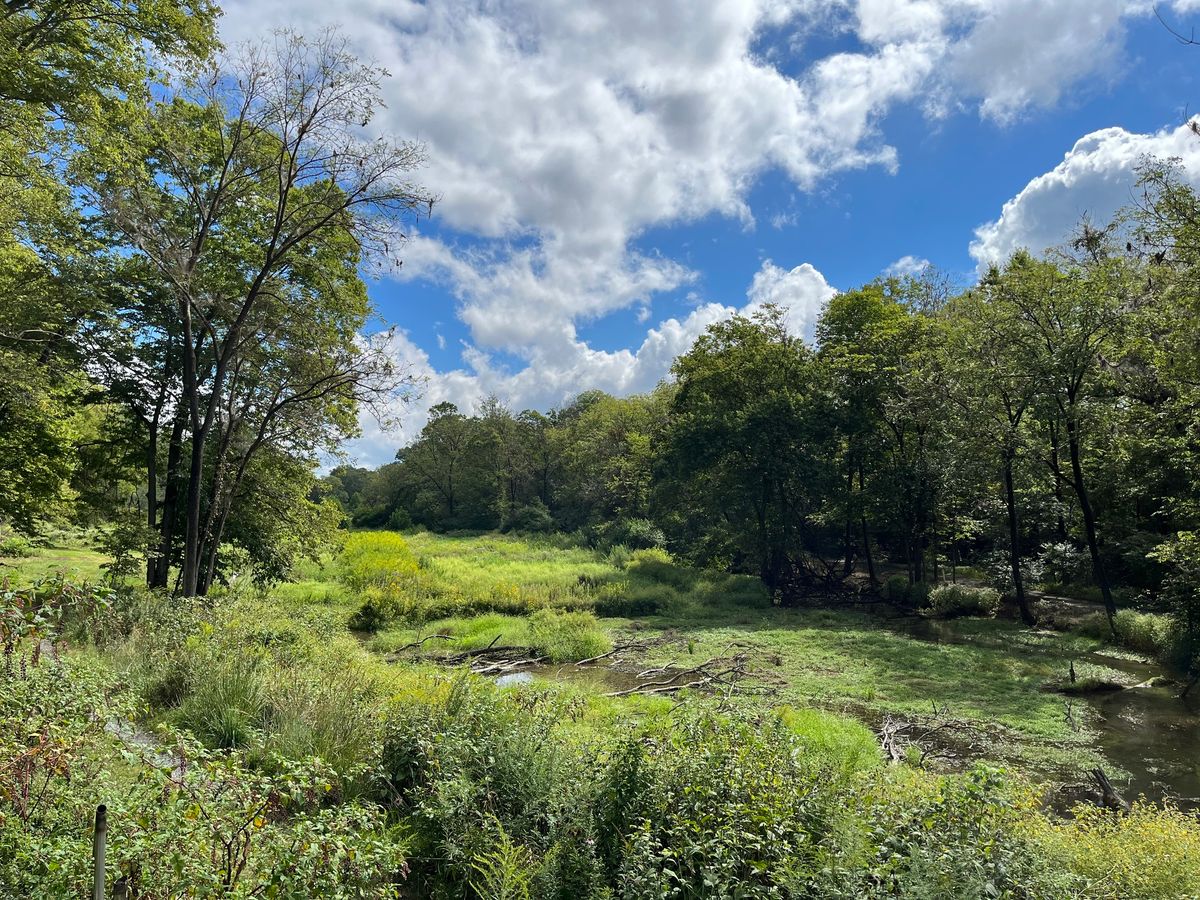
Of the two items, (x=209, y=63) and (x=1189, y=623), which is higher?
(x=209, y=63)

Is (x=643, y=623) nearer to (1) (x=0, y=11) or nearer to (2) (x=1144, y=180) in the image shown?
(2) (x=1144, y=180)

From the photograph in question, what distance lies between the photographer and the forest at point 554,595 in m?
4.26

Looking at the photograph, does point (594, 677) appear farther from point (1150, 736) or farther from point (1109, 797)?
point (1150, 736)

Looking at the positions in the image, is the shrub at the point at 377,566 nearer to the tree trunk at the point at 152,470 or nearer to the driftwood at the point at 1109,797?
the tree trunk at the point at 152,470

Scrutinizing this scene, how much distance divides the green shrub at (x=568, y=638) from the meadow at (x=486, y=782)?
4.40 metres

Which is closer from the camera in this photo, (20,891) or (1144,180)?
(20,891)

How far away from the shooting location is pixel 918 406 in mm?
23781

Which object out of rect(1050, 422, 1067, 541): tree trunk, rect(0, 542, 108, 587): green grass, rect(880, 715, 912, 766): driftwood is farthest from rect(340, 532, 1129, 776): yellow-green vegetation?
rect(0, 542, 108, 587): green grass

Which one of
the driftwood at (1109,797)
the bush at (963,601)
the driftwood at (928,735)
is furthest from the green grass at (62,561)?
the bush at (963,601)

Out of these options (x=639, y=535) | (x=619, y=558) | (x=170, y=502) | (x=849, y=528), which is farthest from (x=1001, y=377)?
(x=639, y=535)

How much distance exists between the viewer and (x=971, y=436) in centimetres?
2103

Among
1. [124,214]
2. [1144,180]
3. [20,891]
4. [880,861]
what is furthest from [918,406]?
[20,891]

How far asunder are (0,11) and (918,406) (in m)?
25.6

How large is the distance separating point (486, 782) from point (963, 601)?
2154 centimetres
